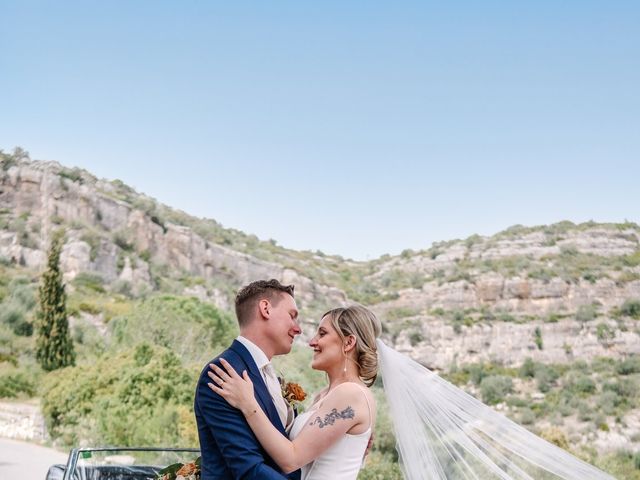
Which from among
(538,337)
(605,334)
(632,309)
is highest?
(632,309)

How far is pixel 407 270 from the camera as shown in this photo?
58.0 meters

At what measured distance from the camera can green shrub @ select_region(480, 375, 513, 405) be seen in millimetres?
37300

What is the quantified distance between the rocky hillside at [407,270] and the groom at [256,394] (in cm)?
3516

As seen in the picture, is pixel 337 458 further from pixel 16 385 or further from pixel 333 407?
pixel 16 385

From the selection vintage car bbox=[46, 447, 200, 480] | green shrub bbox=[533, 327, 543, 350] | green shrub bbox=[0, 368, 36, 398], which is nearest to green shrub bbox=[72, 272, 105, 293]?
green shrub bbox=[0, 368, 36, 398]

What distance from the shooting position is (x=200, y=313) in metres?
24.0

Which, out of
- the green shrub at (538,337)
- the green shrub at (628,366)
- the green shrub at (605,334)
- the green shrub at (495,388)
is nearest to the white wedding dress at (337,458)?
the green shrub at (495,388)

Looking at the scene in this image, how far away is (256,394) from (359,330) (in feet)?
1.94

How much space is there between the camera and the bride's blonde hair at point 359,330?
2.60 metres

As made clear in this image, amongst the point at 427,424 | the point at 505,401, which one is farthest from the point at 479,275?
the point at 427,424

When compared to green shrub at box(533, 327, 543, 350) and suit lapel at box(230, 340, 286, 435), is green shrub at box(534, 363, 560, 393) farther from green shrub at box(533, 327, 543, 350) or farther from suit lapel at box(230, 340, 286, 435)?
suit lapel at box(230, 340, 286, 435)

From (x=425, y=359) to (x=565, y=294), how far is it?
39.3 ft

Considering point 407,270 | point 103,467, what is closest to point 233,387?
point 103,467

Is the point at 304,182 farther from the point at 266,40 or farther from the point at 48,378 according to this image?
the point at 48,378
